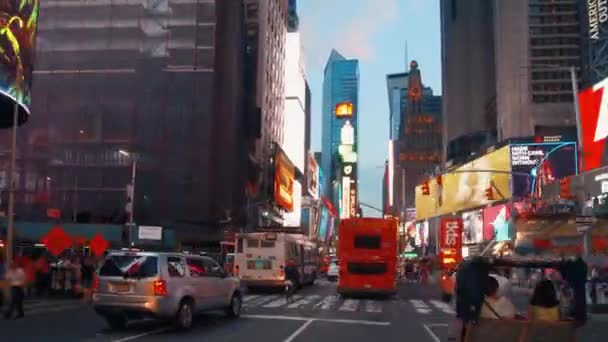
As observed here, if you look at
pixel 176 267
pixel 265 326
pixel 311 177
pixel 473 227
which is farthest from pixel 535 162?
pixel 311 177

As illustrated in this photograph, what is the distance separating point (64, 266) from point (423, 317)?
13.7 metres

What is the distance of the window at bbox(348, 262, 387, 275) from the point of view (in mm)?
29031

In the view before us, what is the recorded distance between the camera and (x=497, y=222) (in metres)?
67.8

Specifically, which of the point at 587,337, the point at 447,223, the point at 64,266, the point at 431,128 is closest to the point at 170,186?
the point at 447,223

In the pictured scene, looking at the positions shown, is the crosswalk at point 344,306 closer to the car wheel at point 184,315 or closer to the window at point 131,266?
the car wheel at point 184,315

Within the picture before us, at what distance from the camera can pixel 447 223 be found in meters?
60.6

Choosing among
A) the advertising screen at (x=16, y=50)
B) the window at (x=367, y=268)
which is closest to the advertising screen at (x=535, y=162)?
the window at (x=367, y=268)

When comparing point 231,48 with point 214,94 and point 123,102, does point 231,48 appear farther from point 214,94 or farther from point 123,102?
point 123,102

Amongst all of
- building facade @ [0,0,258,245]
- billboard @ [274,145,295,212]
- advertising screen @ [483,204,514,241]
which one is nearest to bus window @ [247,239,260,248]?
building facade @ [0,0,258,245]

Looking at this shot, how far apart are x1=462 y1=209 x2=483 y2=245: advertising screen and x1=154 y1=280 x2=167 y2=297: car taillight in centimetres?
6477

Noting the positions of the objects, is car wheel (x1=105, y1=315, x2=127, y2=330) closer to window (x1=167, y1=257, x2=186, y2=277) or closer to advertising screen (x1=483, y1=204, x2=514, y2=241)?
window (x1=167, y1=257, x2=186, y2=277)

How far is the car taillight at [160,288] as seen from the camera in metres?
14.4

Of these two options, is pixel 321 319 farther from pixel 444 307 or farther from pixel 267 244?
pixel 267 244

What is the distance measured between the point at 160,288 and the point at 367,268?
1589 cm
